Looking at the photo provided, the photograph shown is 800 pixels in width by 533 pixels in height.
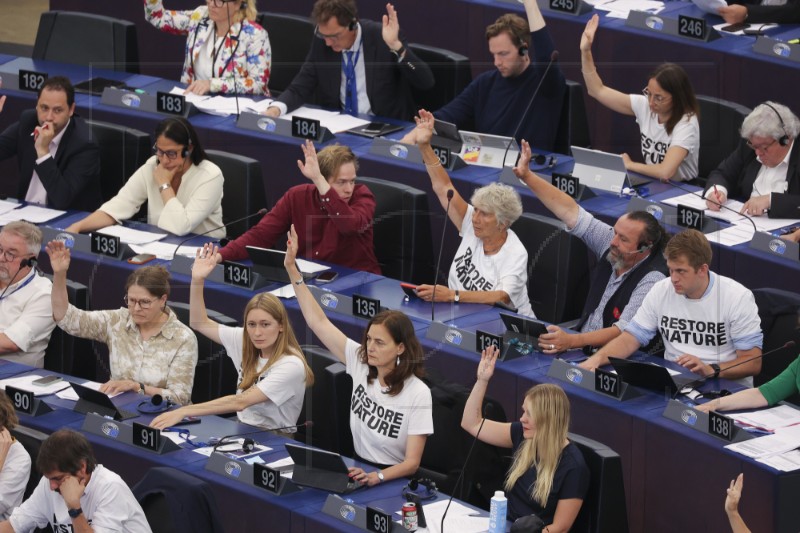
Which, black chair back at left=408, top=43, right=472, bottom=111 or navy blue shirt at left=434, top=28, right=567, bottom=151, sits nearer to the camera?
navy blue shirt at left=434, top=28, right=567, bottom=151

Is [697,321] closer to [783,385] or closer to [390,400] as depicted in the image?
[783,385]

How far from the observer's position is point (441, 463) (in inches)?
204

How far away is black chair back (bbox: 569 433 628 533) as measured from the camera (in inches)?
181

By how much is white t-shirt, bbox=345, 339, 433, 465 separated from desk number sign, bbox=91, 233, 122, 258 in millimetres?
1502

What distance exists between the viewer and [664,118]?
6.41 m

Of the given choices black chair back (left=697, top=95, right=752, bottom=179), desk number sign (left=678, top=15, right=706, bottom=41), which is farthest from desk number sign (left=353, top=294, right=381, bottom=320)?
desk number sign (left=678, top=15, right=706, bottom=41)

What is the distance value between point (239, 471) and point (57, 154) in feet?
8.00

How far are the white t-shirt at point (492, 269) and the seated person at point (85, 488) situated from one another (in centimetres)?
179

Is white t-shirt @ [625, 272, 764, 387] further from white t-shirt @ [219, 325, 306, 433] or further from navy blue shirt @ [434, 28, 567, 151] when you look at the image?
navy blue shirt @ [434, 28, 567, 151]

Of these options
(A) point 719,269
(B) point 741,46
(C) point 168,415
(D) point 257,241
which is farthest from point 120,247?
(B) point 741,46

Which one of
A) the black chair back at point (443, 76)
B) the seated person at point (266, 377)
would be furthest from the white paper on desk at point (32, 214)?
the black chair back at point (443, 76)

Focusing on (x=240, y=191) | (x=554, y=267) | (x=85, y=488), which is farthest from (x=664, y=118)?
(x=85, y=488)

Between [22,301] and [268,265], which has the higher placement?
[268,265]

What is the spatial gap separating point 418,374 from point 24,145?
8.82ft
